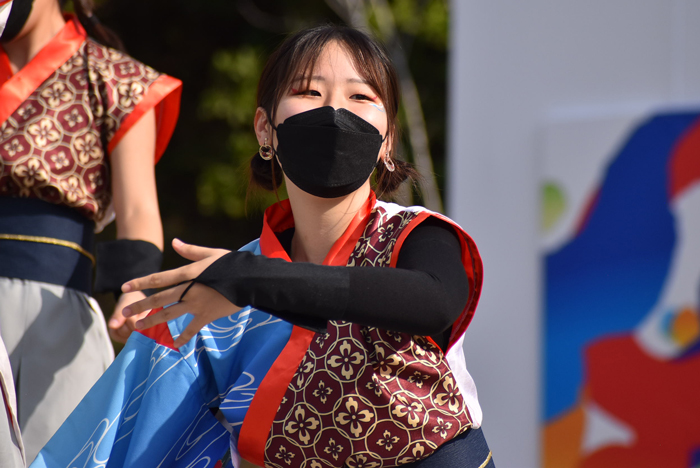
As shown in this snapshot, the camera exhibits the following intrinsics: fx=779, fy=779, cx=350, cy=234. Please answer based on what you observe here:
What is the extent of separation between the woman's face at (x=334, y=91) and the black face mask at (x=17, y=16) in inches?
29.1

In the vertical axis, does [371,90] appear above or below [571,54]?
above

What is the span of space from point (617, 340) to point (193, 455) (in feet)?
7.64

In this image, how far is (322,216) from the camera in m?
1.43

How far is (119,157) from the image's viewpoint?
1.84 metres

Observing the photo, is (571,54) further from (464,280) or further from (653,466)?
(464,280)

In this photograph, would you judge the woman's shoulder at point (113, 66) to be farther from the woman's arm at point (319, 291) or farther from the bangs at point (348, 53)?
the woman's arm at point (319, 291)

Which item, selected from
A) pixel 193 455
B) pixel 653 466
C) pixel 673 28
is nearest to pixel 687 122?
pixel 673 28

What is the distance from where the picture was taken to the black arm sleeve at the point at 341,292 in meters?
1.05

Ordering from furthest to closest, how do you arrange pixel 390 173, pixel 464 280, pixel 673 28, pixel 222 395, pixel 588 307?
pixel 588 307
pixel 673 28
pixel 390 173
pixel 222 395
pixel 464 280

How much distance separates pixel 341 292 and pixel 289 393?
312 millimetres

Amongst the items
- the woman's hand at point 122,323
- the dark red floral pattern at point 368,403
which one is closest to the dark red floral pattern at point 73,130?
the woman's hand at point 122,323

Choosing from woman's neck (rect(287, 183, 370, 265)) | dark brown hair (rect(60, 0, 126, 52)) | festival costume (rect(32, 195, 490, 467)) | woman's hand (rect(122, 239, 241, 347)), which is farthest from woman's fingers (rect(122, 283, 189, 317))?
dark brown hair (rect(60, 0, 126, 52))

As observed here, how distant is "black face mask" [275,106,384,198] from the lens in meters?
1.35

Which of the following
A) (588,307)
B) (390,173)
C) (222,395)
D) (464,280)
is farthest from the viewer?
(588,307)
